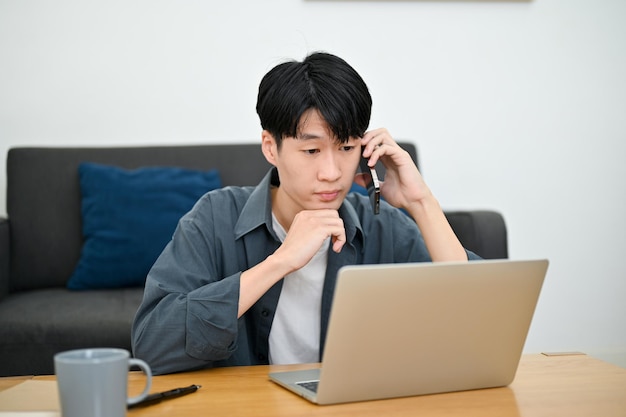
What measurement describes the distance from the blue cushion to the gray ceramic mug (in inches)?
69.3

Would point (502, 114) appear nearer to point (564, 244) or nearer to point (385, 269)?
point (564, 244)

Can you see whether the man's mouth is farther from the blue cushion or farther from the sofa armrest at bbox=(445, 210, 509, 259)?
the blue cushion

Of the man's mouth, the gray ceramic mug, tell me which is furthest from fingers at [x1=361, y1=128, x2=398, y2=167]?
the gray ceramic mug

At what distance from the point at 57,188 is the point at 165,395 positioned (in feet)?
6.03

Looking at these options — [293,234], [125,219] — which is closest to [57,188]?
[125,219]

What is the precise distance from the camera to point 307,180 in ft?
4.84

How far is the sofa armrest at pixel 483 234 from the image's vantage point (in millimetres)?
2482

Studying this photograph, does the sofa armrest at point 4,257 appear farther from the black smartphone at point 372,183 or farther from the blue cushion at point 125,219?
the black smartphone at point 372,183

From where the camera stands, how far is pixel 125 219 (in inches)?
103

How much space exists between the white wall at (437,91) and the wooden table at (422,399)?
6.54ft

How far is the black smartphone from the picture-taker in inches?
61.1

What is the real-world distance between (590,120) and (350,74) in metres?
2.08

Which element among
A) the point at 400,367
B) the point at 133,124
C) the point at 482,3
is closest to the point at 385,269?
the point at 400,367

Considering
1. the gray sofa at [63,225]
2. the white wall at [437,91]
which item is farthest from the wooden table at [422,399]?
the white wall at [437,91]
